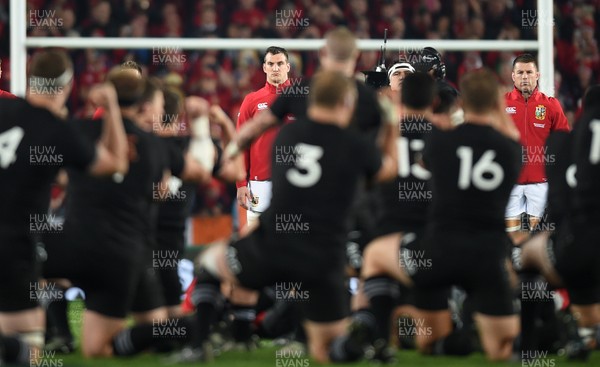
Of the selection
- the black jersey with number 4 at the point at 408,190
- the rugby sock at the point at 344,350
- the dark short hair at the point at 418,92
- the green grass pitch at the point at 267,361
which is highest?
the dark short hair at the point at 418,92

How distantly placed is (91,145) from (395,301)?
1.99m

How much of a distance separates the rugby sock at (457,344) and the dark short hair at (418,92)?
1370 millimetres

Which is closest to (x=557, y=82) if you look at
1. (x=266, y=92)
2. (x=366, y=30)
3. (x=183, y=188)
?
(x=366, y=30)

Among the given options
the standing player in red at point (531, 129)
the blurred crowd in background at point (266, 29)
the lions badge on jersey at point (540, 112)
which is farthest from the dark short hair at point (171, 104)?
the blurred crowd in background at point (266, 29)

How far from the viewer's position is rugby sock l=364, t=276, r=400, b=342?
7.45 m

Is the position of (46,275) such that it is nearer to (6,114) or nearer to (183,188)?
(6,114)

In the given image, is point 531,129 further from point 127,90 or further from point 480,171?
point 127,90

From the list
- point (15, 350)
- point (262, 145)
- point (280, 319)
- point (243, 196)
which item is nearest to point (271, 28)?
point (262, 145)

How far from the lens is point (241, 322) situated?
8.10m

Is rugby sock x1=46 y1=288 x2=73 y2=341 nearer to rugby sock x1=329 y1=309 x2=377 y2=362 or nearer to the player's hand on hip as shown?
rugby sock x1=329 y1=309 x2=377 y2=362

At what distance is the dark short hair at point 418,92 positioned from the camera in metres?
7.85

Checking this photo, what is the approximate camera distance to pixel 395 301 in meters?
7.52

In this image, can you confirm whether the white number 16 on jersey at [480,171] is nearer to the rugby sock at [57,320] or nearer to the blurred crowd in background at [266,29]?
the rugby sock at [57,320]

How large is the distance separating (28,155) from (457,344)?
2737 mm
